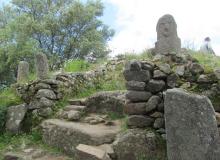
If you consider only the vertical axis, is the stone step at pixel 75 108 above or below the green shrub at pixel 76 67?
below

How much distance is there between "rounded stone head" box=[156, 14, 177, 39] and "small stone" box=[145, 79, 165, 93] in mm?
4715

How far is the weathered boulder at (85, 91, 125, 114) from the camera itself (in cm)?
1006

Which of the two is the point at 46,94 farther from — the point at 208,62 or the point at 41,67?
the point at 208,62

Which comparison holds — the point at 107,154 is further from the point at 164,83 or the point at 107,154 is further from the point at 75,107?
the point at 75,107

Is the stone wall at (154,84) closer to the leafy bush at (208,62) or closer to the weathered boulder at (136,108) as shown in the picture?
the weathered boulder at (136,108)

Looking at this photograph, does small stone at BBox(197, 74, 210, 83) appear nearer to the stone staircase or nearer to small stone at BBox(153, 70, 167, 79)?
small stone at BBox(153, 70, 167, 79)

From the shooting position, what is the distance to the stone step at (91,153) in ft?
23.7

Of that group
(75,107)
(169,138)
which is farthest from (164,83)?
(75,107)

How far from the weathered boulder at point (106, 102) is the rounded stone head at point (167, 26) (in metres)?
2.58

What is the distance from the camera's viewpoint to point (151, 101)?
753 cm

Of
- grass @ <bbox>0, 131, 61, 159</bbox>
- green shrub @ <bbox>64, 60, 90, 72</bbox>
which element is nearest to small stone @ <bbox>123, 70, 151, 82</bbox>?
grass @ <bbox>0, 131, 61, 159</bbox>

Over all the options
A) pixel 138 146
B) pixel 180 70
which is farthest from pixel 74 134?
A: pixel 180 70

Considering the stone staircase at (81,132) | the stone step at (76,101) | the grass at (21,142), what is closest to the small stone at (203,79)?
the stone staircase at (81,132)

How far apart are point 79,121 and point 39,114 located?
143 cm
